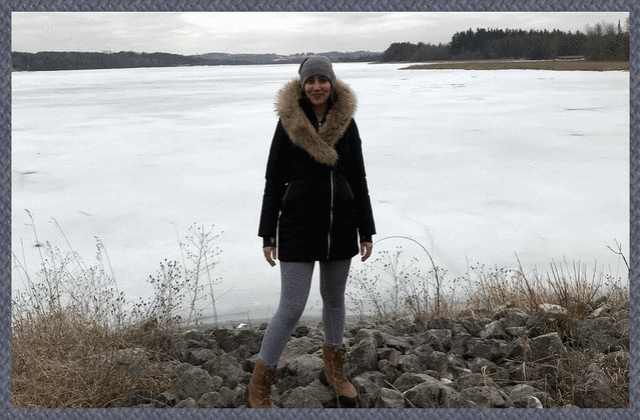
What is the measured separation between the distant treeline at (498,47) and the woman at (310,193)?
2.42 meters

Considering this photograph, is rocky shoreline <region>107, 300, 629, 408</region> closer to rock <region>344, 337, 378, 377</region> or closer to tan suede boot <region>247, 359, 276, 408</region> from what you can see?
rock <region>344, 337, 378, 377</region>

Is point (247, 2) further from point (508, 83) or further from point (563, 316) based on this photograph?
point (508, 83)

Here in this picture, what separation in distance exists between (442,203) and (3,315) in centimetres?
383

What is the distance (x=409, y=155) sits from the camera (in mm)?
7094

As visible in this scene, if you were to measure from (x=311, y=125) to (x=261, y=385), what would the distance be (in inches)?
46.0

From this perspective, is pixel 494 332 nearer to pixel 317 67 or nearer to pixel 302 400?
pixel 302 400

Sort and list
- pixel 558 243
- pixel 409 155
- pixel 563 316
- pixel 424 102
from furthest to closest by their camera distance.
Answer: pixel 424 102, pixel 409 155, pixel 558 243, pixel 563 316

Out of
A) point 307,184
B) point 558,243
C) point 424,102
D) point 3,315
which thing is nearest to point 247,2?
point 307,184

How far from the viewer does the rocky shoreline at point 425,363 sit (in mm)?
3191

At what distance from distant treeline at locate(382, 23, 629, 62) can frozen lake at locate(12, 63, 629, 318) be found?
18.1 inches

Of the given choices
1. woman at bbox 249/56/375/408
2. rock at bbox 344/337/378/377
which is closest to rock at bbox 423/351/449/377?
rock at bbox 344/337/378/377

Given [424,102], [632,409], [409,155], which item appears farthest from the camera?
[424,102]

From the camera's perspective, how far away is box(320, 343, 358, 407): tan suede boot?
10.3 feet

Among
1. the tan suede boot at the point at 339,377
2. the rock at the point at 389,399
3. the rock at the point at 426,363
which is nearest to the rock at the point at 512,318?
the rock at the point at 426,363
